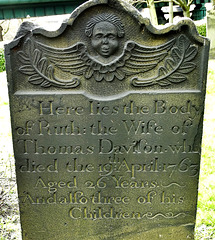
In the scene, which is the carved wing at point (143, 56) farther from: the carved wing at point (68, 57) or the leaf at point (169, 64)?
the carved wing at point (68, 57)

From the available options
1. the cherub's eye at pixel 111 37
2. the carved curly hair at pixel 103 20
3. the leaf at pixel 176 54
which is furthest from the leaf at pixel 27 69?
the leaf at pixel 176 54

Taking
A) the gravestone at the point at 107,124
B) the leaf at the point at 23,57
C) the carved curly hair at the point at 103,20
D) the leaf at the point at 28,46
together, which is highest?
the carved curly hair at the point at 103,20

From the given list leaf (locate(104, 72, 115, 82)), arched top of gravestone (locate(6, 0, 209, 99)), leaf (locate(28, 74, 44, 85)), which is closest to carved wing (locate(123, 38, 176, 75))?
arched top of gravestone (locate(6, 0, 209, 99))

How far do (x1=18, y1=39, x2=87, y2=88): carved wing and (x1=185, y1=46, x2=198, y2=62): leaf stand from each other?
0.84 meters

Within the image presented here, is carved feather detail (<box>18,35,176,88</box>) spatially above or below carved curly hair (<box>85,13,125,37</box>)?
below

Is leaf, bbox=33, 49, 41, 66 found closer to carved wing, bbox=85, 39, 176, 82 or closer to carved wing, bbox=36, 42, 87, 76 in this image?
carved wing, bbox=36, 42, 87, 76

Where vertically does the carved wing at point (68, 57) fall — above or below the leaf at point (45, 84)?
above

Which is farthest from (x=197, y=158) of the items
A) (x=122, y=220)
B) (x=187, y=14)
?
(x=187, y=14)

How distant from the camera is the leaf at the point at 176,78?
Answer: 10.3ft

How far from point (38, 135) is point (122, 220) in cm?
114

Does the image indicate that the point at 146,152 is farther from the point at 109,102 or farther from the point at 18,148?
the point at 18,148

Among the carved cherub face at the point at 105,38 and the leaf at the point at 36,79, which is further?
the leaf at the point at 36,79

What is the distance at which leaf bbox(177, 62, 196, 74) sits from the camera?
3.11 metres

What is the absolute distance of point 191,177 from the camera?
3.41 m
